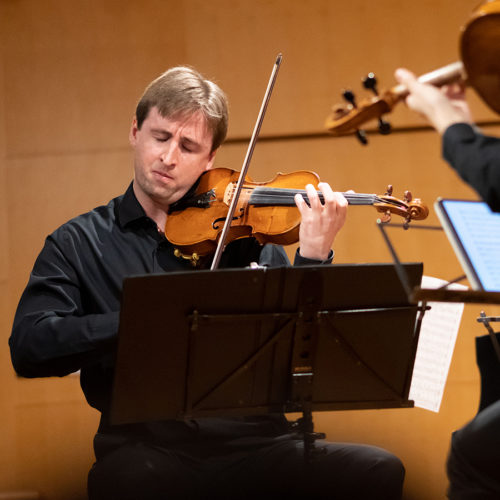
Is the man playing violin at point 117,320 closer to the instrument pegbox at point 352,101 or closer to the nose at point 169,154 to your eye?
the nose at point 169,154

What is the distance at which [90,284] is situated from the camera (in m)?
1.87

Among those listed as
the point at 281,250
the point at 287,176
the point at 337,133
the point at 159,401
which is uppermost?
the point at 337,133

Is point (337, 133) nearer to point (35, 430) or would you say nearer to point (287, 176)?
point (287, 176)

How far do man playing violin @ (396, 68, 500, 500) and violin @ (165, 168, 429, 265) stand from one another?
0.70 m

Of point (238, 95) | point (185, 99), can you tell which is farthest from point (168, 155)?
point (238, 95)

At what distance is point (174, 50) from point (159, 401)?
1.97 metres

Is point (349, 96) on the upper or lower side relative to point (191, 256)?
upper

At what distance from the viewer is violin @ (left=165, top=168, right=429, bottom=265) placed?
1.93 metres

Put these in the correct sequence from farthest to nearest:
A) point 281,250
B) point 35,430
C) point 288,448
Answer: point 35,430 < point 281,250 < point 288,448

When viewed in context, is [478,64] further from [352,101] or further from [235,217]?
[235,217]

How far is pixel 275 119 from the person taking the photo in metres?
3.02

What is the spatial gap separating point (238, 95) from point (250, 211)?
46.7 inches

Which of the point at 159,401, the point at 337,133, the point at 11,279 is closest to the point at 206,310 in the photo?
the point at 159,401

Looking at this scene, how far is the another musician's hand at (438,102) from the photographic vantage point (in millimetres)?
1173
